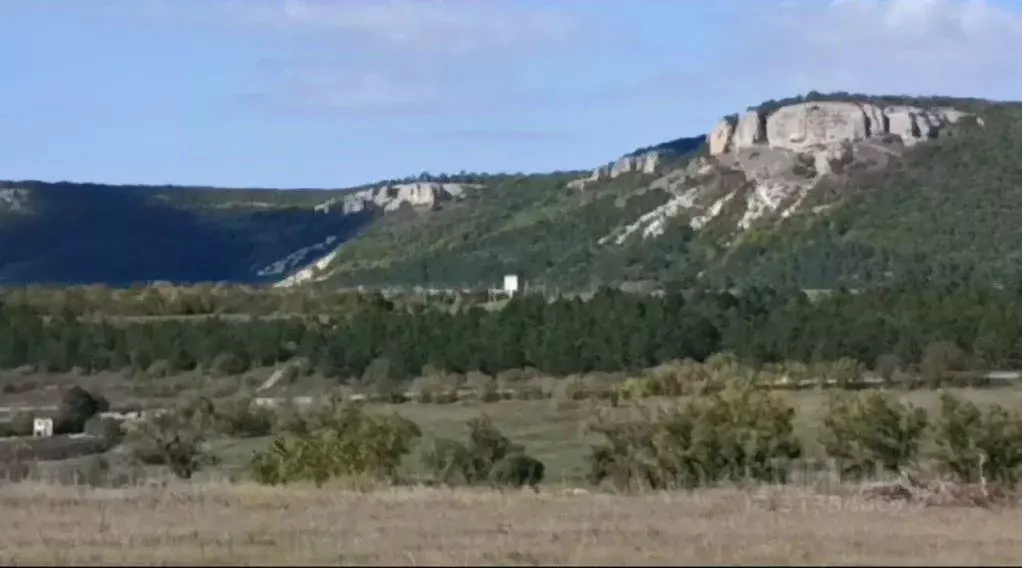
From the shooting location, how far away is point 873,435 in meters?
29.5

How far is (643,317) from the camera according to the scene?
228 feet

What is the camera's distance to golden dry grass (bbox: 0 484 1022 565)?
42.4ft

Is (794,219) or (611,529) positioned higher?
(794,219)

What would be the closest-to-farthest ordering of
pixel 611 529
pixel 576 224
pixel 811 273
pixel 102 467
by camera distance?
1. pixel 611 529
2. pixel 102 467
3. pixel 811 273
4. pixel 576 224

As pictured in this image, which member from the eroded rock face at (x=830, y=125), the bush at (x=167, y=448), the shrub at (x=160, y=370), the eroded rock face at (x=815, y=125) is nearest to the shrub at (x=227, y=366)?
the shrub at (x=160, y=370)

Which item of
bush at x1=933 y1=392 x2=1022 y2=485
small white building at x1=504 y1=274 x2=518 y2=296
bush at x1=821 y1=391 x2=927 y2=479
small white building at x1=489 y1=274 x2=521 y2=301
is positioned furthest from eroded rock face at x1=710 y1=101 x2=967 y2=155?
bush at x1=933 y1=392 x2=1022 y2=485

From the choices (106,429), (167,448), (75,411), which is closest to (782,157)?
(75,411)

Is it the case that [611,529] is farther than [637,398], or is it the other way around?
[637,398]

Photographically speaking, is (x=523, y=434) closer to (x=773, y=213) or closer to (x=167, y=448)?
(x=167, y=448)

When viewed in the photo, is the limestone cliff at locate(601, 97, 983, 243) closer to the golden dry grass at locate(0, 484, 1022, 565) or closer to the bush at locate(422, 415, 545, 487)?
the bush at locate(422, 415, 545, 487)

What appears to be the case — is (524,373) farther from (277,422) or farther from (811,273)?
(811,273)

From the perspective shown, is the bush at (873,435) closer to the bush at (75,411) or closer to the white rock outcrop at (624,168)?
the bush at (75,411)

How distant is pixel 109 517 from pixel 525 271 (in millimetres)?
91347

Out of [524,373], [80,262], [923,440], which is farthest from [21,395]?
[80,262]
